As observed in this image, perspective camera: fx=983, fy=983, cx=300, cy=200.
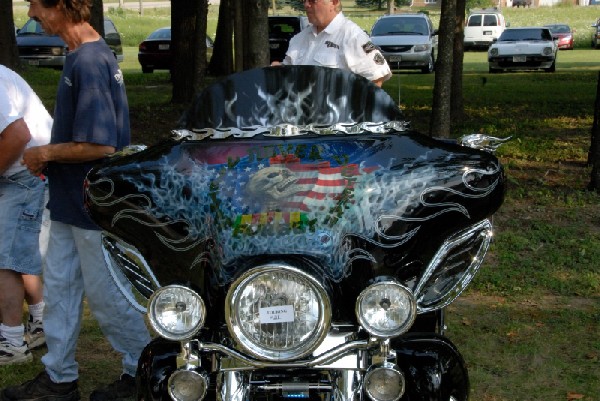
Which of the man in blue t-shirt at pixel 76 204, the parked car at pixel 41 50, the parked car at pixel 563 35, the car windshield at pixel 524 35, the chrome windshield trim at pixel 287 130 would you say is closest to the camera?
the chrome windshield trim at pixel 287 130

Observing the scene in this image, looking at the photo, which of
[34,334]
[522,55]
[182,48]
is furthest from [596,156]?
[522,55]

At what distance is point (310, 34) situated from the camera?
6.06 m

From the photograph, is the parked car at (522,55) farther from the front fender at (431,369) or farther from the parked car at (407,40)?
the front fender at (431,369)

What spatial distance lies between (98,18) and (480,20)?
103 ft

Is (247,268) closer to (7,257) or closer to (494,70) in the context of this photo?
(7,257)

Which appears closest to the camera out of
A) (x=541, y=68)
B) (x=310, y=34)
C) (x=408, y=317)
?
(x=408, y=317)

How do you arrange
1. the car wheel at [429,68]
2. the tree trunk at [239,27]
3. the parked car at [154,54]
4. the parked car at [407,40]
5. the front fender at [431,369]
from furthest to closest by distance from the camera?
1. the parked car at [154,54]
2. the car wheel at [429,68]
3. the parked car at [407,40]
4. the tree trunk at [239,27]
5. the front fender at [431,369]

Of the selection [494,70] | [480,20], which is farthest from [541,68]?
[480,20]

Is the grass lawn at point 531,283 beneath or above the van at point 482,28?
beneath

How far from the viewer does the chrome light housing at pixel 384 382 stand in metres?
3.15

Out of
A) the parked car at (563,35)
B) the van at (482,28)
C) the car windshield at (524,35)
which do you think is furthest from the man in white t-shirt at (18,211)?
the parked car at (563,35)

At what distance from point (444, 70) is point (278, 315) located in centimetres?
769

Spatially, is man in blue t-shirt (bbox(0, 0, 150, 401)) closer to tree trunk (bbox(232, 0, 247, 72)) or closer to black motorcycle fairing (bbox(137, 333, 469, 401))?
black motorcycle fairing (bbox(137, 333, 469, 401))

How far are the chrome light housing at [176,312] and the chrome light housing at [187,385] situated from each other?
13cm
